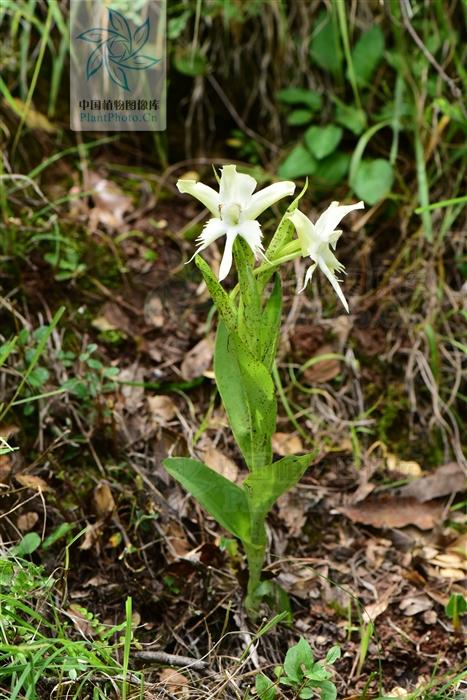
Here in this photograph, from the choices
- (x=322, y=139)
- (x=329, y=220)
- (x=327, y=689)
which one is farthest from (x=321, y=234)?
(x=322, y=139)

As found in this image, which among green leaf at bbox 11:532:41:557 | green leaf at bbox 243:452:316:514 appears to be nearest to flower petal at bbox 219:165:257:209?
green leaf at bbox 243:452:316:514

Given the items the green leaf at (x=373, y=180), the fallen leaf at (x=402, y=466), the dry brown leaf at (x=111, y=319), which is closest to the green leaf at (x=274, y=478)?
the fallen leaf at (x=402, y=466)

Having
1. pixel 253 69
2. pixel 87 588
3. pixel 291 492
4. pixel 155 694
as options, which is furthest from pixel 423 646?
pixel 253 69

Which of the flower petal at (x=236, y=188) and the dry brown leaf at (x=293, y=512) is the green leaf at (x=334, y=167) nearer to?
the dry brown leaf at (x=293, y=512)

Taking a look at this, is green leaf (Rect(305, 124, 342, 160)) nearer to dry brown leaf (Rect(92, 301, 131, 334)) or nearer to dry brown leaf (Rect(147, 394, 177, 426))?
dry brown leaf (Rect(92, 301, 131, 334))

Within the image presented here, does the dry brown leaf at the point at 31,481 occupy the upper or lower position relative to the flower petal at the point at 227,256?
lower

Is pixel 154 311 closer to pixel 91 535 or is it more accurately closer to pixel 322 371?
pixel 322 371
